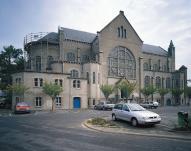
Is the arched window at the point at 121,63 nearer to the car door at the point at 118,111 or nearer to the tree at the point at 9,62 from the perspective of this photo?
the tree at the point at 9,62

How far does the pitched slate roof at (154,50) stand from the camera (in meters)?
76.8

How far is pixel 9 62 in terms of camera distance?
207 ft

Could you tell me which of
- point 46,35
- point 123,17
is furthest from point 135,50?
point 46,35

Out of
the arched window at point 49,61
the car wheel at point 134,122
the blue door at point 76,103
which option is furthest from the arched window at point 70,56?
the car wheel at point 134,122

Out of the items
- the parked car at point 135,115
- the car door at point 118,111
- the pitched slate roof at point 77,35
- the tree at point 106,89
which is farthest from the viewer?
the pitched slate roof at point 77,35

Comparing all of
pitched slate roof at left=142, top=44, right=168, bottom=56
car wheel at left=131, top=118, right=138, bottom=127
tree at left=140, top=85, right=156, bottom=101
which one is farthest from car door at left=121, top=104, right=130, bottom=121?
pitched slate roof at left=142, top=44, right=168, bottom=56

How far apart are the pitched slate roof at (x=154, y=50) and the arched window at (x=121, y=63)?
12.3m

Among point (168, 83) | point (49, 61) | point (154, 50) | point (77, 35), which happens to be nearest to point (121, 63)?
point (77, 35)

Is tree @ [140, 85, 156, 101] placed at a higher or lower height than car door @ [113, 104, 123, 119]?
higher

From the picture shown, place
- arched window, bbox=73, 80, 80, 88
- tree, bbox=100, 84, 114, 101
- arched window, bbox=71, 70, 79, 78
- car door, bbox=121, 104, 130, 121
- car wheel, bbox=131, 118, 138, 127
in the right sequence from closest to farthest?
car wheel, bbox=131, 118, 138, 127 → car door, bbox=121, 104, 130, 121 → arched window, bbox=73, 80, 80, 88 → tree, bbox=100, 84, 114, 101 → arched window, bbox=71, 70, 79, 78

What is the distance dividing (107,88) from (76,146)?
41319 millimetres

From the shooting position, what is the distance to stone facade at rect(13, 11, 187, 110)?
152 feet

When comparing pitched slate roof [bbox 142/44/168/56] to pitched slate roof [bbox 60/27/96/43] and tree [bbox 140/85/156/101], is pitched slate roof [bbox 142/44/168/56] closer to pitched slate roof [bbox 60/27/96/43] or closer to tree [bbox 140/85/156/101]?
tree [bbox 140/85/156/101]

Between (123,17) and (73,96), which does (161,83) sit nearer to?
(123,17)
